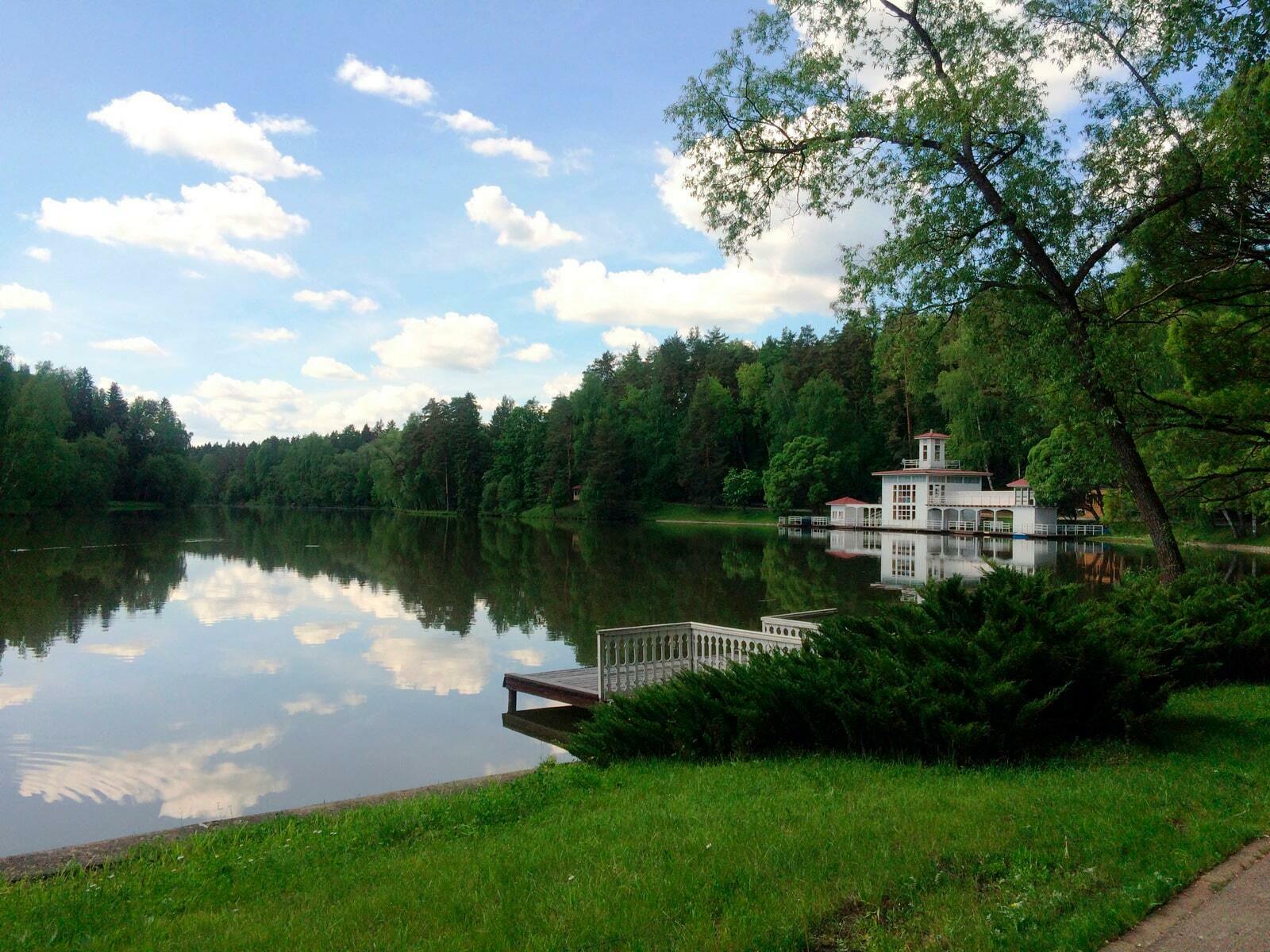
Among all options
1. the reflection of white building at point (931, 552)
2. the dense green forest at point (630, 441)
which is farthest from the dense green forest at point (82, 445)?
the reflection of white building at point (931, 552)

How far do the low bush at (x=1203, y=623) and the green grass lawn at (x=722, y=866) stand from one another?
8.45 ft

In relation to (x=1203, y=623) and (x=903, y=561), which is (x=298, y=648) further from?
(x=903, y=561)

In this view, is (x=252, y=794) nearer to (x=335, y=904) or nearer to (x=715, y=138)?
(x=335, y=904)

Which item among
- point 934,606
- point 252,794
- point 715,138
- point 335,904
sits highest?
point 715,138

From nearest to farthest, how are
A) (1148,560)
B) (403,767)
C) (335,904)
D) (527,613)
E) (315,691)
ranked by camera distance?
1. (335,904)
2. (403,767)
3. (315,691)
4. (527,613)
5. (1148,560)

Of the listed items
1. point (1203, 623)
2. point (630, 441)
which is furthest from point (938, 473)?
point (1203, 623)

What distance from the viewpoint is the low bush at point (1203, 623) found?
30.0 feet

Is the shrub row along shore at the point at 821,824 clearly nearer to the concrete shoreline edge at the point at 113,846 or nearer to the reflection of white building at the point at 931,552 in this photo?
the concrete shoreline edge at the point at 113,846

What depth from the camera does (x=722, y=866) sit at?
456cm

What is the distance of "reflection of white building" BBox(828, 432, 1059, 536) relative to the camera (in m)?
64.2

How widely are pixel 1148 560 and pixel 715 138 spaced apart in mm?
35227

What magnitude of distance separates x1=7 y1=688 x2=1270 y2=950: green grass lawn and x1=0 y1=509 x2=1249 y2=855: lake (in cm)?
405

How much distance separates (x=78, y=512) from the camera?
78250 millimetres

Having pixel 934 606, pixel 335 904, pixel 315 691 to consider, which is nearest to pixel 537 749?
pixel 315 691
